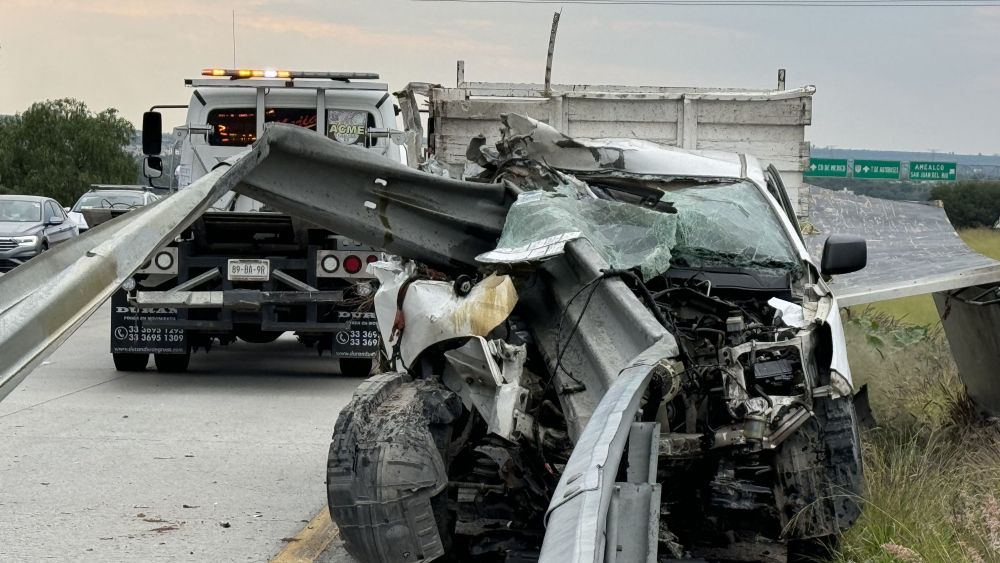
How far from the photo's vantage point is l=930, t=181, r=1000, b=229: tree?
40.8 meters

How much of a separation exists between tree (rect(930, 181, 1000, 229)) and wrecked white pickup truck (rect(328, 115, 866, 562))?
1345 inches

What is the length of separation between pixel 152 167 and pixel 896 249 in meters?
8.24

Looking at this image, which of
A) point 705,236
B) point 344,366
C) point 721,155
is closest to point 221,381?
point 344,366

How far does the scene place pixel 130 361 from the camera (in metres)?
14.2

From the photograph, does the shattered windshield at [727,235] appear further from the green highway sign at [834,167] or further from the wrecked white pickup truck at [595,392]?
the green highway sign at [834,167]

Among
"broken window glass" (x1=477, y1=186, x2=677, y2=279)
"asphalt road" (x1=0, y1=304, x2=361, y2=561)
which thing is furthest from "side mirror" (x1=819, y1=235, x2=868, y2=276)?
"asphalt road" (x1=0, y1=304, x2=361, y2=561)

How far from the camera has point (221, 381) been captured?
13969mm

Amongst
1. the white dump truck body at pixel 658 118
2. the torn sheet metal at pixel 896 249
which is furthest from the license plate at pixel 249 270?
the torn sheet metal at pixel 896 249

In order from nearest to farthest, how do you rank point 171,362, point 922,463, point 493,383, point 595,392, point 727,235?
point 595,392
point 493,383
point 727,235
point 922,463
point 171,362

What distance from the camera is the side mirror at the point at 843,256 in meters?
7.69

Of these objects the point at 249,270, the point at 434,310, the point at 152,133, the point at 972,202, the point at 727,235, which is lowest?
the point at 972,202

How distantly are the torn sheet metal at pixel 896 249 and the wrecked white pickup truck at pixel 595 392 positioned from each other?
1725 millimetres

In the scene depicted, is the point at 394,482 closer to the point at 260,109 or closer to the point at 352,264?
the point at 352,264

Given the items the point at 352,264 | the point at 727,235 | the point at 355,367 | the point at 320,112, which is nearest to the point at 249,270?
the point at 352,264
